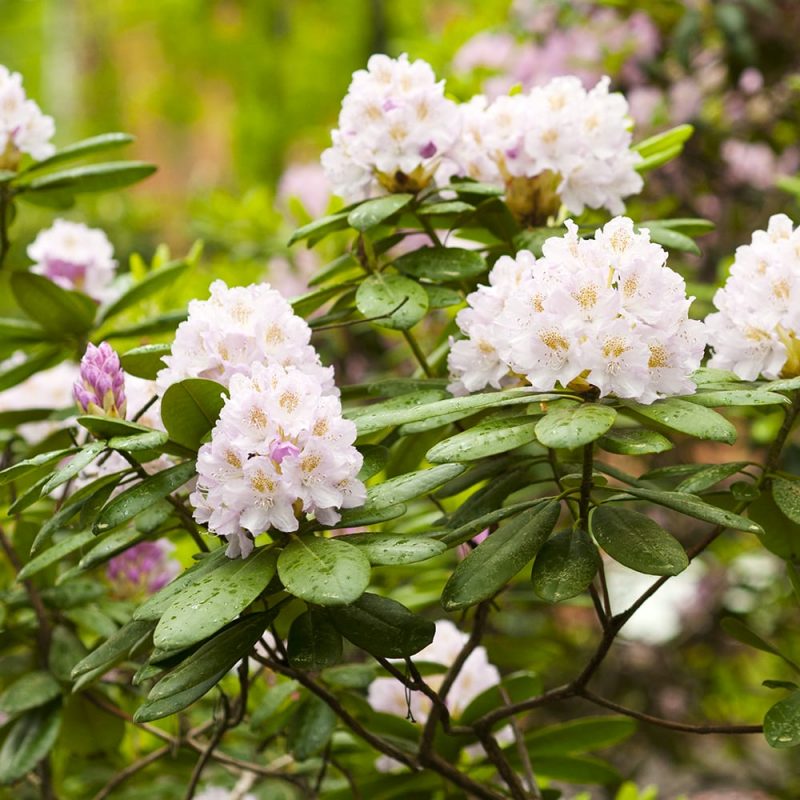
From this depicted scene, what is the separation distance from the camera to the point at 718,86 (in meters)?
2.76

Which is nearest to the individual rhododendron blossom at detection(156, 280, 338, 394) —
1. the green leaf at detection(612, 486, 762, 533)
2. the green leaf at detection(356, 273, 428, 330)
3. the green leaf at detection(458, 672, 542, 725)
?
the green leaf at detection(356, 273, 428, 330)

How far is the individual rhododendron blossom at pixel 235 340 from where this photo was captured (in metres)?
1.02

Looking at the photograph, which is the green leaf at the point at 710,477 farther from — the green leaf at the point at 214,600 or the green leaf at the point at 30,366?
the green leaf at the point at 30,366

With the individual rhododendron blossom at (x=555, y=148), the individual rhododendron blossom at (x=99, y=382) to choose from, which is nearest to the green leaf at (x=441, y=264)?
the individual rhododendron blossom at (x=555, y=148)

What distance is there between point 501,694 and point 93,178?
0.86 metres

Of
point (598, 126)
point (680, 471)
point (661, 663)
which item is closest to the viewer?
point (680, 471)

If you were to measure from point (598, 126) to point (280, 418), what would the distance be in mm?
579

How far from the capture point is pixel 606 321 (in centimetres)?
88

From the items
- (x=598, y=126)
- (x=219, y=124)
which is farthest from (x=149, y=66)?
(x=598, y=126)

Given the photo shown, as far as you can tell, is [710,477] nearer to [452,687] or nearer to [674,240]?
[674,240]

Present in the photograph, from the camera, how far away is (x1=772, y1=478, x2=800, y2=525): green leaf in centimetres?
98

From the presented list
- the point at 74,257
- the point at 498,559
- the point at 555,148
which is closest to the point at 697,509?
the point at 498,559

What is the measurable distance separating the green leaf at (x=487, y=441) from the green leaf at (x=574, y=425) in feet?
0.09

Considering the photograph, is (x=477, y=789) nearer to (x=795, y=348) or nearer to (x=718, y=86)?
(x=795, y=348)
